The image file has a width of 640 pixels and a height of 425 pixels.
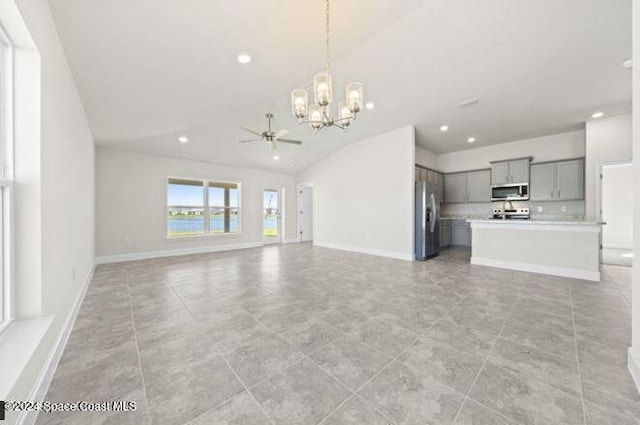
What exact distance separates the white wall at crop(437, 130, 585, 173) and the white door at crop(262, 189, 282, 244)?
18.3 feet

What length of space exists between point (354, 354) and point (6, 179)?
255 cm

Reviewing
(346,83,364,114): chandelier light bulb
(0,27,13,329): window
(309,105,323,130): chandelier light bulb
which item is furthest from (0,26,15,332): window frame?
(346,83,364,114): chandelier light bulb

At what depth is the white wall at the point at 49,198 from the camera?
4.79ft

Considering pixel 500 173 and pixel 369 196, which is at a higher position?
pixel 500 173

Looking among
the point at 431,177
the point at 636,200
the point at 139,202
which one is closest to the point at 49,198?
the point at 636,200

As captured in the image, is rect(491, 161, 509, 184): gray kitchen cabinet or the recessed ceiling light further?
rect(491, 161, 509, 184): gray kitchen cabinet

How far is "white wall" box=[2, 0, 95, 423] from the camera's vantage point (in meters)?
1.46

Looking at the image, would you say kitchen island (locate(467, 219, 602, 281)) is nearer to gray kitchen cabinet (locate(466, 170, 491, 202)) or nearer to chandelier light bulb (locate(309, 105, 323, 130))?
gray kitchen cabinet (locate(466, 170, 491, 202))

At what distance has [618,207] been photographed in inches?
264

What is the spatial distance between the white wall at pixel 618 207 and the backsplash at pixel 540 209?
219cm

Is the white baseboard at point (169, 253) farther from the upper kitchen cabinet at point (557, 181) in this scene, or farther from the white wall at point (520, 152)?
the upper kitchen cabinet at point (557, 181)

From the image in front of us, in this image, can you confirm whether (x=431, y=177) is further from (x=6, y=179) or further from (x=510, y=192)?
(x=6, y=179)

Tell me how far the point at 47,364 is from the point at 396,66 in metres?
4.81

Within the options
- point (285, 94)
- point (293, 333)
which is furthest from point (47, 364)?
point (285, 94)
